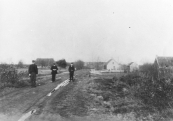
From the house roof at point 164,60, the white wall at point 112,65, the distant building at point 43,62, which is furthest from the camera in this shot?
the distant building at point 43,62

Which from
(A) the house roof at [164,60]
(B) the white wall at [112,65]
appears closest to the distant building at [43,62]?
(B) the white wall at [112,65]

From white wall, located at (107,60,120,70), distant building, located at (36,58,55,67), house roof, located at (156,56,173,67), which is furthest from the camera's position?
distant building, located at (36,58,55,67)

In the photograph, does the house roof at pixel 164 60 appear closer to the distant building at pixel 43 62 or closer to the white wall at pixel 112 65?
the white wall at pixel 112 65

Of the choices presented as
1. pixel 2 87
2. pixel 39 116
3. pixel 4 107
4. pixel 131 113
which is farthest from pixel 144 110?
pixel 2 87

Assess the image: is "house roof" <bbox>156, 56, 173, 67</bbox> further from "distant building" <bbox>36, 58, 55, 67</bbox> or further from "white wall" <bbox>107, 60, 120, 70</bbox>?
"distant building" <bbox>36, 58, 55, 67</bbox>

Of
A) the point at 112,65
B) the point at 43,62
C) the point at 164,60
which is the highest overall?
the point at 43,62

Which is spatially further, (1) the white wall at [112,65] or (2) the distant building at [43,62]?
(2) the distant building at [43,62]

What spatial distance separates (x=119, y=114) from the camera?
19.6ft

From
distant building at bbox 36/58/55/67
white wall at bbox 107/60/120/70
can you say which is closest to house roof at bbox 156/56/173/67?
white wall at bbox 107/60/120/70

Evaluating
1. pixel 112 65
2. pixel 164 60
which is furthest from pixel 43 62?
pixel 164 60

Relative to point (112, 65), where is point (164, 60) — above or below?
above

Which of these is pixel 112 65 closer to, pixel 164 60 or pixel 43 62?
pixel 164 60

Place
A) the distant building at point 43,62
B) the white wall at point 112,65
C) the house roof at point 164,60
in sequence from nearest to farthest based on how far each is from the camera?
the house roof at point 164,60
the white wall at point 112,65
the distant building at point 43,62

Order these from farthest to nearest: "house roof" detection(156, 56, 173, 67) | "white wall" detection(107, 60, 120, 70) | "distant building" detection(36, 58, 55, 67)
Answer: "distant building" detection(36, 58, 55, 67)
"white wall" detection(107, 60, 120, 70)
"house roof" detection(156, 56, 173, 67)
